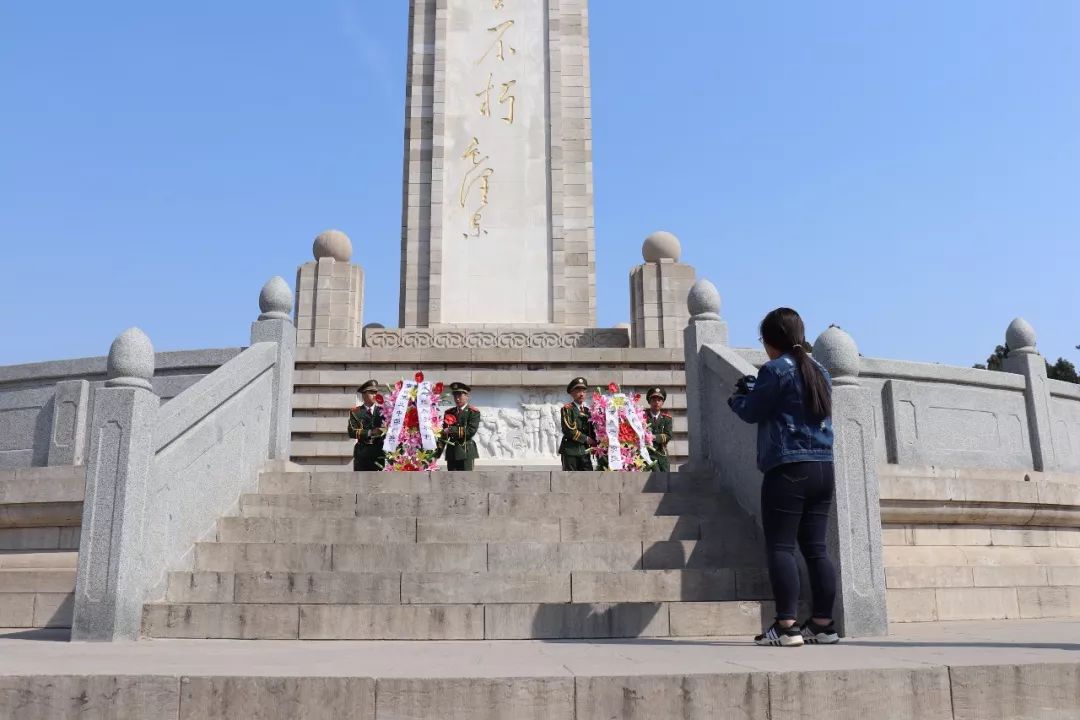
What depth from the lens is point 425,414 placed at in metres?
9.66

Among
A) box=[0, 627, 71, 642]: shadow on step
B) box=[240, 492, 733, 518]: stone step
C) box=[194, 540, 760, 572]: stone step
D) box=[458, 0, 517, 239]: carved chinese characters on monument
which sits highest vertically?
box=[458, 0, 517, 239]: carved chinese characters on monument

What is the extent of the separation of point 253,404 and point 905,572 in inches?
208

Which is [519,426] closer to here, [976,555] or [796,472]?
[976,555]

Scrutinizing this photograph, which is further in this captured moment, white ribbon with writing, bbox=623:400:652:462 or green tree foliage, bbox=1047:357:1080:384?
Answer: green tree foliage, bbox=1047:357:1080:384

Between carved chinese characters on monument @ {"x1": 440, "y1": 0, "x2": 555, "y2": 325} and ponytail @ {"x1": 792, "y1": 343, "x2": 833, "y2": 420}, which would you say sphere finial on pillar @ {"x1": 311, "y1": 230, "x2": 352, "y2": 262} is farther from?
ponytail @ {"x1": 792, "y1": 343, "x2": 833, "y2": 420}

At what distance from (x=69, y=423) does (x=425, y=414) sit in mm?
3286

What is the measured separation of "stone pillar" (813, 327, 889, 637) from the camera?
569 centimetres

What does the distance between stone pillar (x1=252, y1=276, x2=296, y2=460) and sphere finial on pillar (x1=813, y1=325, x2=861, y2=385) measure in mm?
4702

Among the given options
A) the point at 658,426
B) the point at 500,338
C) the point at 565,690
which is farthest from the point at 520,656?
the point at 500,338

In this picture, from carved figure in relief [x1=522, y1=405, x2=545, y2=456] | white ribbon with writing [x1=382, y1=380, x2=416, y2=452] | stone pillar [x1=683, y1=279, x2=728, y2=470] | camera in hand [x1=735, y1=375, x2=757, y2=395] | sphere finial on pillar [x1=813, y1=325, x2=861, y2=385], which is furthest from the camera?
carved figure in relief [x1=522, y1=405, x2=545, y2=456]

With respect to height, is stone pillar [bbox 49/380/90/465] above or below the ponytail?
above

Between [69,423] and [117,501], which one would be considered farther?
[69,423]

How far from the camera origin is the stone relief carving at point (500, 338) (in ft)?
50.5

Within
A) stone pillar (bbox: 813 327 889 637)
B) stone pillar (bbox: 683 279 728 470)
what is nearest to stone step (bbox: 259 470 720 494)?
stone pillar (bbox: 683 279 728 470)
